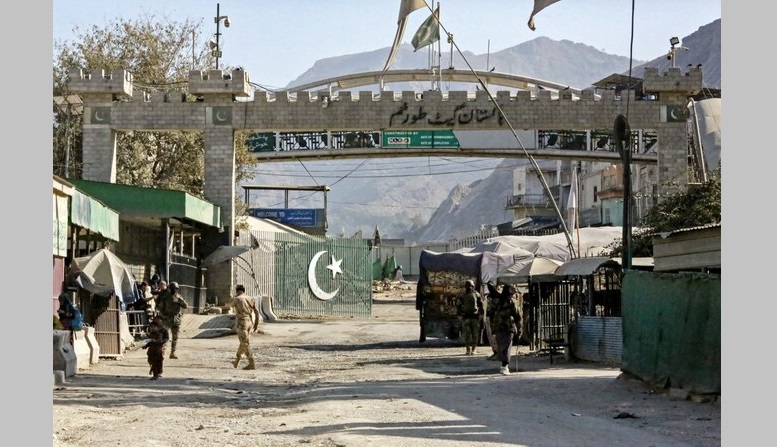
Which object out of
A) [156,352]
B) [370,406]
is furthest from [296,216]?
[370,406]

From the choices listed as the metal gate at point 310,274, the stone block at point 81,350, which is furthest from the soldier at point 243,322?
the metal gate at point 310,274

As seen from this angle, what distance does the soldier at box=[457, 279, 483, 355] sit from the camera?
24422 mm

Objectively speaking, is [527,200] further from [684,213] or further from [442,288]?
[442,288]

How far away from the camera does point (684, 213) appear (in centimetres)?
2978

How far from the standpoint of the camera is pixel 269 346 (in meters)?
27.0

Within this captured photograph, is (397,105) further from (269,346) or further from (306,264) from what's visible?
(269,346)

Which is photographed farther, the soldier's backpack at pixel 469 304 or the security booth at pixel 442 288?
the security booth at pixel 442 288

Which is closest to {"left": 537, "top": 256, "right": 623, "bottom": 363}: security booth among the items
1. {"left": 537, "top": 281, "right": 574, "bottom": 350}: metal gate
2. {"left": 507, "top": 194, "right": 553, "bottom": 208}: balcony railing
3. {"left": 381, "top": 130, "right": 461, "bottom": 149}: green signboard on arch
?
{"left": 537, "top": 281, "right": 574, "bottom": 350}: metal gate

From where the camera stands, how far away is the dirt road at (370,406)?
11.7m

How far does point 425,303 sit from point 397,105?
37.5ft

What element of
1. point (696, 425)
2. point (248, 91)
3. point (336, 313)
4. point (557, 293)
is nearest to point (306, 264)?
point (336, 313)

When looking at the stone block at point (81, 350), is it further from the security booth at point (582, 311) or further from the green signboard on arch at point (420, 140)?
the green signboard on arch at point (420, 140)

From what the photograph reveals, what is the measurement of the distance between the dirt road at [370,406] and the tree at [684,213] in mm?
6843

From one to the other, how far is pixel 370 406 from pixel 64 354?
5983 mm
